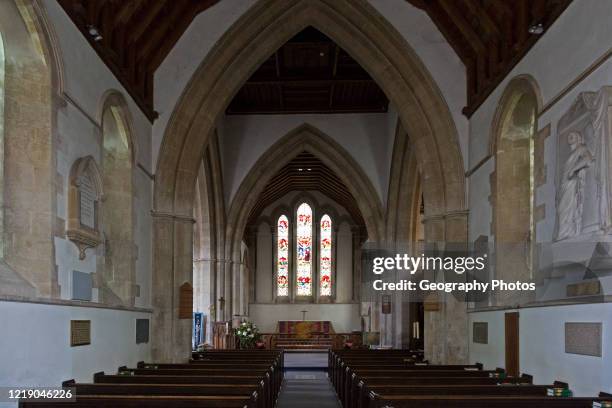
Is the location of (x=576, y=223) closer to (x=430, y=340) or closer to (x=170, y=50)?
(x=430, y=340)

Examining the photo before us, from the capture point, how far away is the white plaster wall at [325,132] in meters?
16.8

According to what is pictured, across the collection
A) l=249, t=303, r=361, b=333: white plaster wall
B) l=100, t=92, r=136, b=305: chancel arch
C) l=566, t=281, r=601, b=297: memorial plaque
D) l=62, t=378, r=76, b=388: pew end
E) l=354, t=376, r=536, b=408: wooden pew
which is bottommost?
l=249, t=303, r=361, b=333: white plaster wall

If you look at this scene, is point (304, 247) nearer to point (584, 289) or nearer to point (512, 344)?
point (512, 344)

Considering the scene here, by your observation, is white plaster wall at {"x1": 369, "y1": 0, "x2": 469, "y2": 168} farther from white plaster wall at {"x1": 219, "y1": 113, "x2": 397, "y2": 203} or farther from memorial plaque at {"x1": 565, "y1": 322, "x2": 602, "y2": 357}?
white plaster wall at {"x1": 219, "y1": 113, "x2": 397, "y2": 203}

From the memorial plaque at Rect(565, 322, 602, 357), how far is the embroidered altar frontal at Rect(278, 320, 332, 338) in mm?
20647

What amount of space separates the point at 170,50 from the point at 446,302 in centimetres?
540

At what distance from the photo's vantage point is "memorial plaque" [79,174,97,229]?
7016mm

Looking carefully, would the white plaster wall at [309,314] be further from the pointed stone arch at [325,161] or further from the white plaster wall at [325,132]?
the white plaster wall at [325,132]

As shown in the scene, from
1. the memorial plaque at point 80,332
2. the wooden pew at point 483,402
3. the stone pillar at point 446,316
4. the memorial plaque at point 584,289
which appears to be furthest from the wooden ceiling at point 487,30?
the memorial plaque at point 80,332

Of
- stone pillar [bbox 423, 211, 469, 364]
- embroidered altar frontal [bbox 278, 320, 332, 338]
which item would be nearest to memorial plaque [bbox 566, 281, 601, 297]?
stone pillar [bbox 423, 211, 469, 364]

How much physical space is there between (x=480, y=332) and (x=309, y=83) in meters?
7.24

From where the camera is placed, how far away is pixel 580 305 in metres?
5.88

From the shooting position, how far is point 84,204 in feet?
23.3

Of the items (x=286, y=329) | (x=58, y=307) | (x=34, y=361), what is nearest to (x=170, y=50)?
(x=58, y=307)
